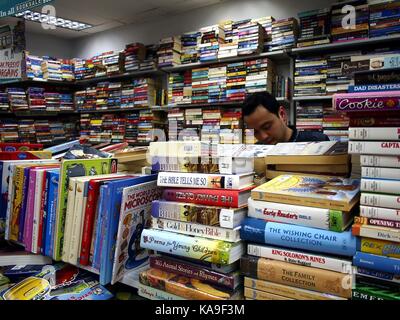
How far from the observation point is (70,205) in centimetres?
99

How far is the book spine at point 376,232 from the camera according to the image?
24.5 inches

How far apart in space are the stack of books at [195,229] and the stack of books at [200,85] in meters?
2.90

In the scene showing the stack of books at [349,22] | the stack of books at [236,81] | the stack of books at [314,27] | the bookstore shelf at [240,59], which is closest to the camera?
the stack of books at [349,22]

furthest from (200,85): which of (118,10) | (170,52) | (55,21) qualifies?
(55,21)

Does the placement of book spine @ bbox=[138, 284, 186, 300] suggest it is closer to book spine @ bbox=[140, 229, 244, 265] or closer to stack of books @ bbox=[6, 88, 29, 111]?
book spine @ bbox=[140, 229, 244, 265]

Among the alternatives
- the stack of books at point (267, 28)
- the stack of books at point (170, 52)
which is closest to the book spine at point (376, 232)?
the stack of books at point (267, 28)

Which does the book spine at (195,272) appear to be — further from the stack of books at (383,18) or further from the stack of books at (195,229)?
the stack of books at (383,18)

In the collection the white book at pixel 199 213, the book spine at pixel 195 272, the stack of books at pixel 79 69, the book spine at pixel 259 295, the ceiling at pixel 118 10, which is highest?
the ceiling at pixel 118 10

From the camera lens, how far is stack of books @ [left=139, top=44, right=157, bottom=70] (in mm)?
4105

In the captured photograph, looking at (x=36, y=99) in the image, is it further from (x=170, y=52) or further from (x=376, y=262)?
(x=376, y=262)

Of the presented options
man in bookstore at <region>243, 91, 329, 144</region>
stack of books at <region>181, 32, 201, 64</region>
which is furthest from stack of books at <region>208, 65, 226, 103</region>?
man in bookstore at <region>243, 91, 329, 144</region>
